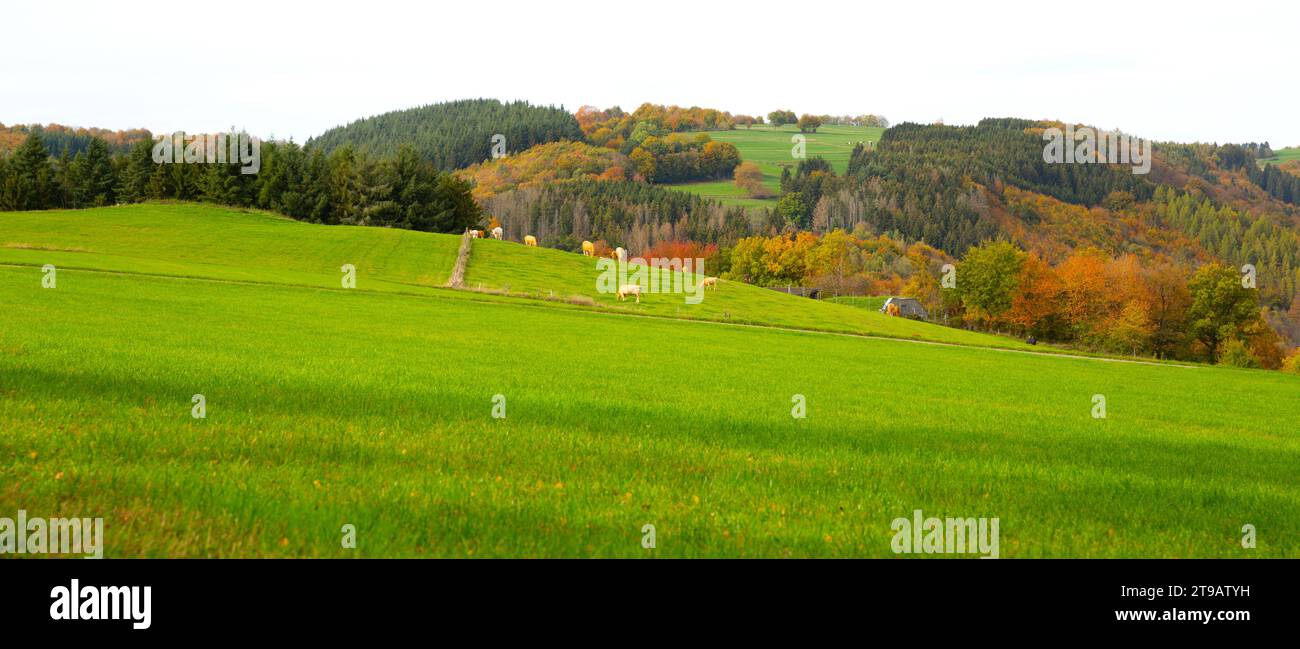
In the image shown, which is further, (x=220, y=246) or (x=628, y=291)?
(x=220, y=246)

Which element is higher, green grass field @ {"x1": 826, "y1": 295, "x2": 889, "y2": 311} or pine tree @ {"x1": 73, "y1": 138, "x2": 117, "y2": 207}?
pine tree @ {"x1": 73, "y1": 138, "x2": 117, "y2": 207}

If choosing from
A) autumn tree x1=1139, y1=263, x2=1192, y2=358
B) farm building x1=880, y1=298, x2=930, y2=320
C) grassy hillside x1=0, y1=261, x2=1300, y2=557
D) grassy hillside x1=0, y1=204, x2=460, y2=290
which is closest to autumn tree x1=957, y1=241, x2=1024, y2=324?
farm building x1=880, y1=298, x2=930, y2=320

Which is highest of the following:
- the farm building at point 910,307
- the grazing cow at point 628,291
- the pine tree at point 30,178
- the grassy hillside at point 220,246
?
the pine tree at point 30,178

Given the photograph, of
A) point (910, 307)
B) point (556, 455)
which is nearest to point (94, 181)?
point (556, 455)

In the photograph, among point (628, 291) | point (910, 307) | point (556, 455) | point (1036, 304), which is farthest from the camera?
point (910, 307)

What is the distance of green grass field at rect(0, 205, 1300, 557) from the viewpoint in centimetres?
745

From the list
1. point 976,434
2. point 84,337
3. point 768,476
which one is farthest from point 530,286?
point 768,476

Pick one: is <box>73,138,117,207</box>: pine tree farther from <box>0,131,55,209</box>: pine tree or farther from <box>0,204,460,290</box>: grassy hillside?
<box>0,204,460,290</box>: grassy hillside

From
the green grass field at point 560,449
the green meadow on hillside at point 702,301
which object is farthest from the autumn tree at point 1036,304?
the green grass field at point 560,449

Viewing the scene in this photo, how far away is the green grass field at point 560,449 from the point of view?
7445mm

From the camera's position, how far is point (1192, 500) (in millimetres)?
11617

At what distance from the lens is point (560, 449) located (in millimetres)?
12000

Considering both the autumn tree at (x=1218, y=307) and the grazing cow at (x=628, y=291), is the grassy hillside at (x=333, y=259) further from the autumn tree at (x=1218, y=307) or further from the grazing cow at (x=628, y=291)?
the autumn tree at (x=1218, y=307)

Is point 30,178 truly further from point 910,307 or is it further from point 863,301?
point 910,307
